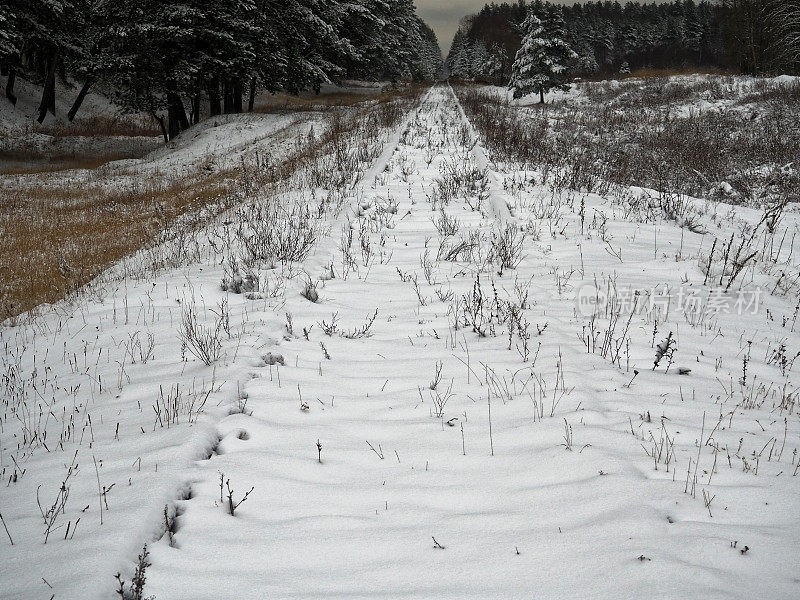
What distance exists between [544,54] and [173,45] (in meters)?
26.7

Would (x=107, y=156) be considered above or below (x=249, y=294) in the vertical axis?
above

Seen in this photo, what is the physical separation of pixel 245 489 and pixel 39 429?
5.32 ft

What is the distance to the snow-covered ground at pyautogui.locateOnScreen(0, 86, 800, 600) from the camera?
1.70 meters

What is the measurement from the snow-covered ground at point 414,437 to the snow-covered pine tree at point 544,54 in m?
34.7

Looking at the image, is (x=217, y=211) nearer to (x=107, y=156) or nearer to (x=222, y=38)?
(x=222, y=38)

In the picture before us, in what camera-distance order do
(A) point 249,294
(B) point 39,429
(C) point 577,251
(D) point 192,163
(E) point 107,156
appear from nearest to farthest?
(B) point 39,429, (A) point 249,294, (C) point 577,251, (D) point 192,163, (E) point 107,156

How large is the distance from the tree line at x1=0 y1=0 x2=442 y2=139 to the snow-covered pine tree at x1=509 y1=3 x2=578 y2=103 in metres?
14.6

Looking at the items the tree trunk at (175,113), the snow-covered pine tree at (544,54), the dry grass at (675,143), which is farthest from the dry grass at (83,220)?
the snow-covered pine tree at (544,54)

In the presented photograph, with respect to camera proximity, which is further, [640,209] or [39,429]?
[640,209]

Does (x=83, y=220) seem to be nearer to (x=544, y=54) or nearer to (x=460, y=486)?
(x=460, y=486)

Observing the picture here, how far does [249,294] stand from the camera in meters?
4.77

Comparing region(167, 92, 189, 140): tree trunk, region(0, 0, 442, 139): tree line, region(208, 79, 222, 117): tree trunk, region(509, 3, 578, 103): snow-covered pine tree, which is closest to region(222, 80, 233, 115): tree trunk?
region(0, 0, 442, 139): tree line

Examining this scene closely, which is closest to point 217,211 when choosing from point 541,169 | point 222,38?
point 541,169

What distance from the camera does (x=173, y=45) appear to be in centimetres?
1948
